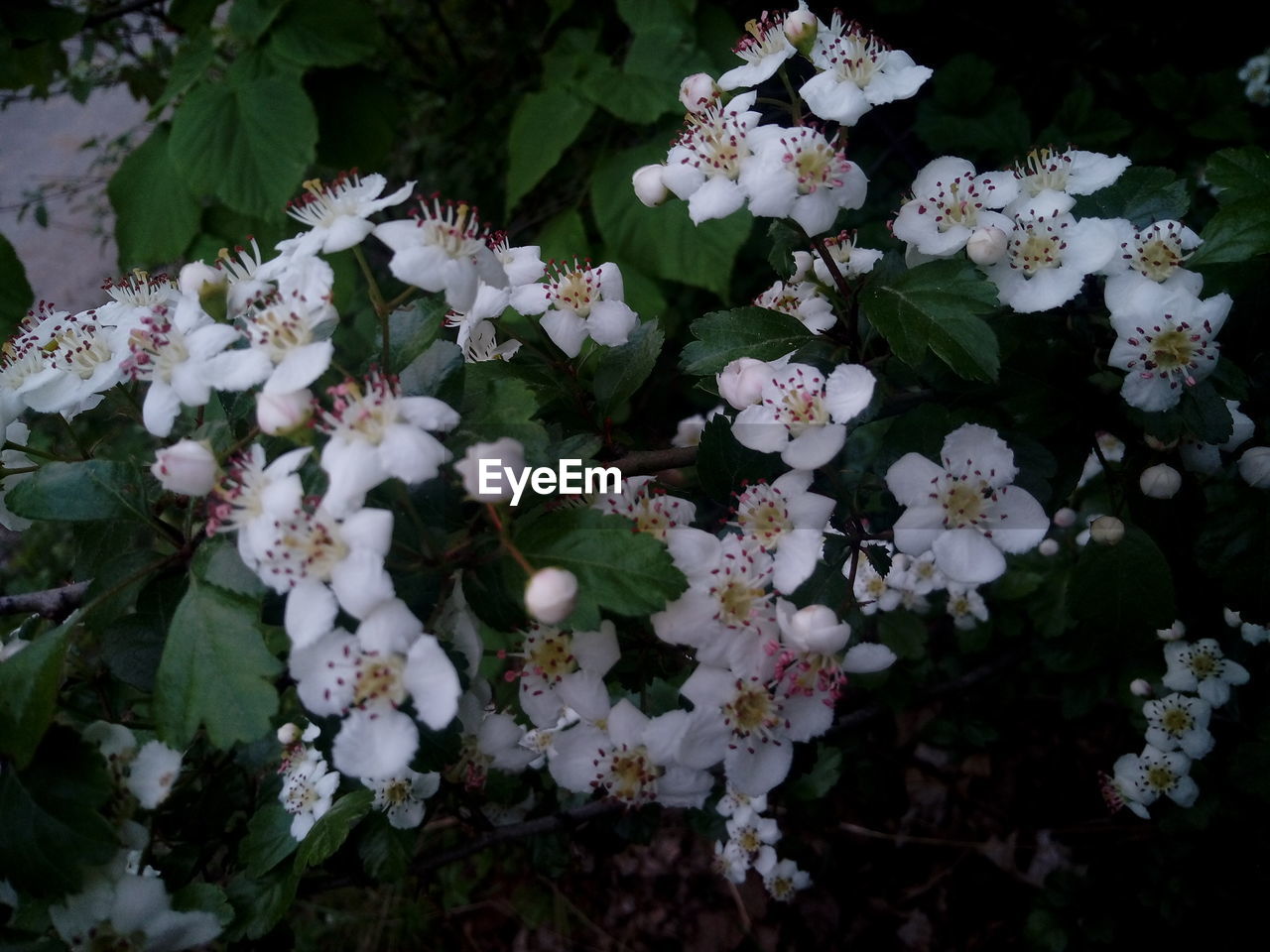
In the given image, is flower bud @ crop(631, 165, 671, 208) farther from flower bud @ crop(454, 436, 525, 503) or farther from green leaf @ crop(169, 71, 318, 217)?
green leaf @ crop(169, 71, 318, 217)

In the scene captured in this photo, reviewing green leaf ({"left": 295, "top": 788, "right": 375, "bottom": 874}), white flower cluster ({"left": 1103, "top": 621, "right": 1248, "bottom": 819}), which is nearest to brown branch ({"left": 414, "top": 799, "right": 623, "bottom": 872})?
green leaf ({"left": 295, "top": 788, "right": 375, "bottom": 874})

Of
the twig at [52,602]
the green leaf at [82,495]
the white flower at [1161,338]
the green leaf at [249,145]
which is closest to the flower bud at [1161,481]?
the white flower at [1161,338]

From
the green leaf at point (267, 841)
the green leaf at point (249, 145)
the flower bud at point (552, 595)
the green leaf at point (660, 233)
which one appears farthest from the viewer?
the green leaf at point (660, 233)

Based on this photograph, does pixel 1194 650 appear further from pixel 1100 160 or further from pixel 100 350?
pixel 100 350

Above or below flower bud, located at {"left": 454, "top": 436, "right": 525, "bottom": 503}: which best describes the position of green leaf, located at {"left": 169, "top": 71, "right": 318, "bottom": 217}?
below

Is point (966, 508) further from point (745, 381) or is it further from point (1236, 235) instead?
point (1236, 235)

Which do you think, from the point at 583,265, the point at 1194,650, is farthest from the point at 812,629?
the point at 1194,650

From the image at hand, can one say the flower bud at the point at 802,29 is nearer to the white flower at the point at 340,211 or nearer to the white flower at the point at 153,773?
the white flower at the point at 340,211

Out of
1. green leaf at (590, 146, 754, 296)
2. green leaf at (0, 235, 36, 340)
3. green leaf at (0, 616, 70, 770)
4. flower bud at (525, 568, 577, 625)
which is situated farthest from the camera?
green leaf at (590, 146, 754, 296)
